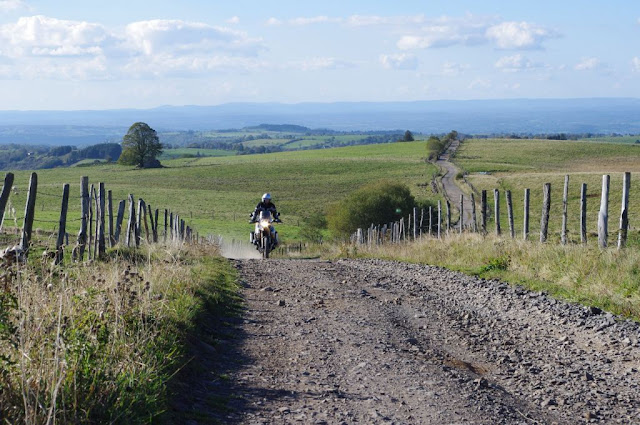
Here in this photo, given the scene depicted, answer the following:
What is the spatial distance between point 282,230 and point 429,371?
53.3 m

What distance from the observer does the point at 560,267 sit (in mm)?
12914

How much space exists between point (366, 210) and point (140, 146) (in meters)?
70.3

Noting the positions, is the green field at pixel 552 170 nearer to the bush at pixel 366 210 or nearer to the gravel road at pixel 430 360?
the bush at pixel 366 210

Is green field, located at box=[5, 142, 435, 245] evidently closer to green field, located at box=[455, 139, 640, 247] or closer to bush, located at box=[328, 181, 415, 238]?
bush, located at box=[328, 181, 415, 238]

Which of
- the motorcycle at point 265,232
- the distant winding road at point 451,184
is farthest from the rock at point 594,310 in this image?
the distant winding road at point 451,184

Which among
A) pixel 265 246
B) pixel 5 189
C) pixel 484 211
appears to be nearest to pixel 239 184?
pixel 265 246

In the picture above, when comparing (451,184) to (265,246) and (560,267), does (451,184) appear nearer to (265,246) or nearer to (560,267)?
(265,246)

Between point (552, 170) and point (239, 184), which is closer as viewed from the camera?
point (552, 170)

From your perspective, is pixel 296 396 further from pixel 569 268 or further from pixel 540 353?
pixel 569 268

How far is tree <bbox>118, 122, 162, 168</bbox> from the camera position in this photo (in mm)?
116000

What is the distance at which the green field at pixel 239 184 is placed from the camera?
7100 cm

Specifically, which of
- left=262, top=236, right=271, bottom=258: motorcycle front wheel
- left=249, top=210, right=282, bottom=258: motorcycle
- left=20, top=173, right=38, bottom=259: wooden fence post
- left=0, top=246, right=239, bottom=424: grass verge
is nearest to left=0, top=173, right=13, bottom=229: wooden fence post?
left=20, top=173, right=38, bottom=259: wooden fence post

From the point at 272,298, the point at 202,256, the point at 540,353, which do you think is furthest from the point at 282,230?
the point at 540,353

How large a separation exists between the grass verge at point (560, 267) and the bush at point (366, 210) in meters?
37.2
